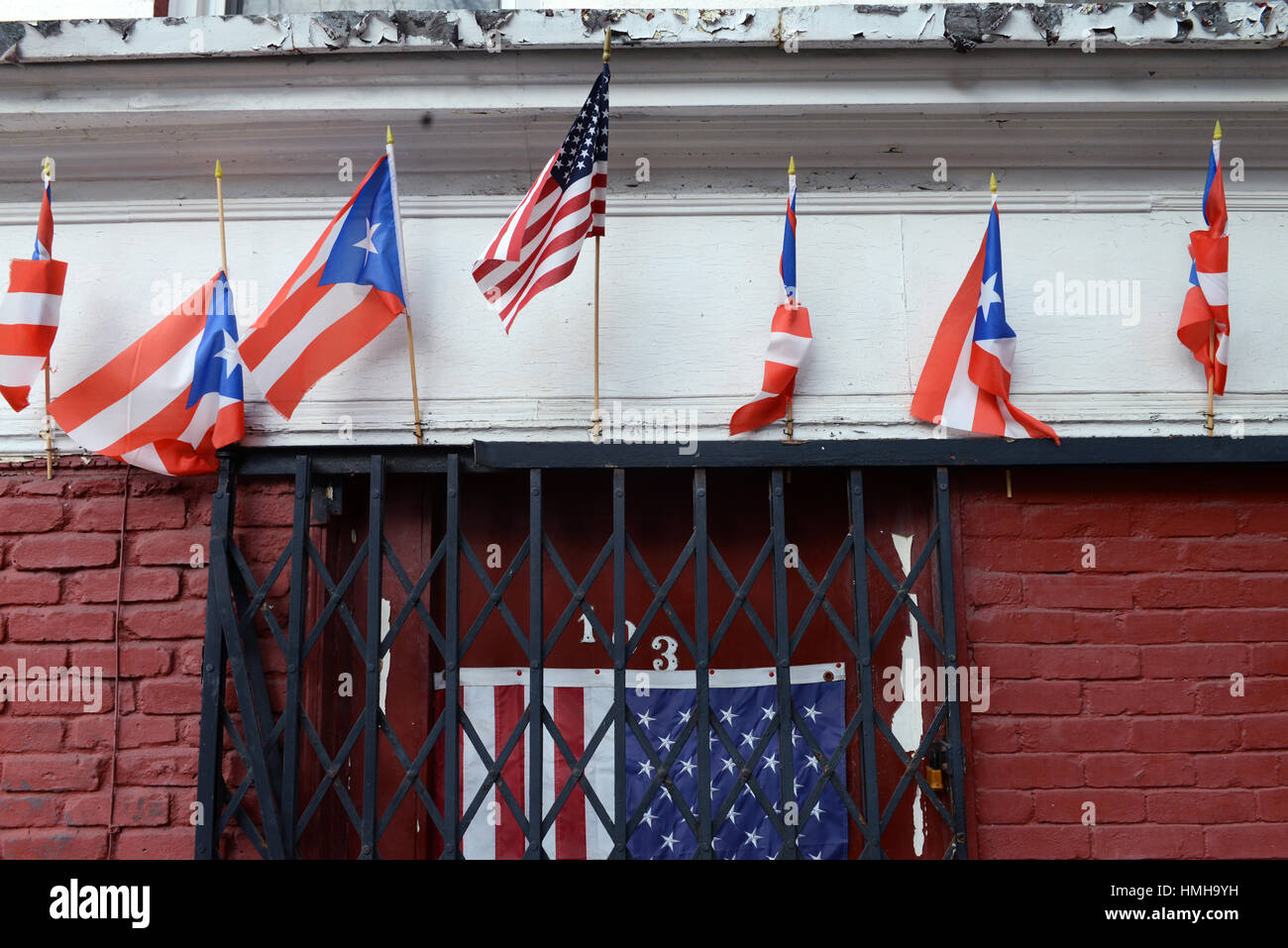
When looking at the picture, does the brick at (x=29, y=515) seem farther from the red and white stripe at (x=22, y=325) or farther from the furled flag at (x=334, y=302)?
the furled flag at (x=334, y=302)

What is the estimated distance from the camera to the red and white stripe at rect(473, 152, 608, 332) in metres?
2.82

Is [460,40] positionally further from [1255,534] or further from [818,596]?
[1255,534]

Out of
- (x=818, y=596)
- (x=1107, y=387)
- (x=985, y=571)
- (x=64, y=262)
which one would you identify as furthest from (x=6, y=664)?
(x=1107, y=387)

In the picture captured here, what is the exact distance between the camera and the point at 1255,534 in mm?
3119

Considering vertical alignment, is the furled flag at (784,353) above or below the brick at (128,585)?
above

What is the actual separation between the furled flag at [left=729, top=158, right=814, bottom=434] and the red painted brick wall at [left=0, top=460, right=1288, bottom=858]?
0.68 m

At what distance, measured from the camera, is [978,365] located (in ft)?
9.89

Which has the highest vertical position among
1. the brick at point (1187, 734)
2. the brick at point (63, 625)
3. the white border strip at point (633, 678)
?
the brick at point (63, 625)

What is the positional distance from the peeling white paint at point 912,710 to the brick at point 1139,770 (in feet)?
1.76

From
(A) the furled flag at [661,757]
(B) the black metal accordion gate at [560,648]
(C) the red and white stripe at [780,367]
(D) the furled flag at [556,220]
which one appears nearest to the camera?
(D) the furled flag at [556,220]

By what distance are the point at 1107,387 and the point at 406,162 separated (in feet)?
8.27

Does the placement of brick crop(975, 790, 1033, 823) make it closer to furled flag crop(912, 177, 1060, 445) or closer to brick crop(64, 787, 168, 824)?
furled flag crop(912, 177, 1060, 445)

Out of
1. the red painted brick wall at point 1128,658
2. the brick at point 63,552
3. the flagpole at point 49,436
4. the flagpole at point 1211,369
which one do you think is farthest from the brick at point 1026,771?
the flagpole at point 49,436

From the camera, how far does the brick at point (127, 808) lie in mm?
3008
